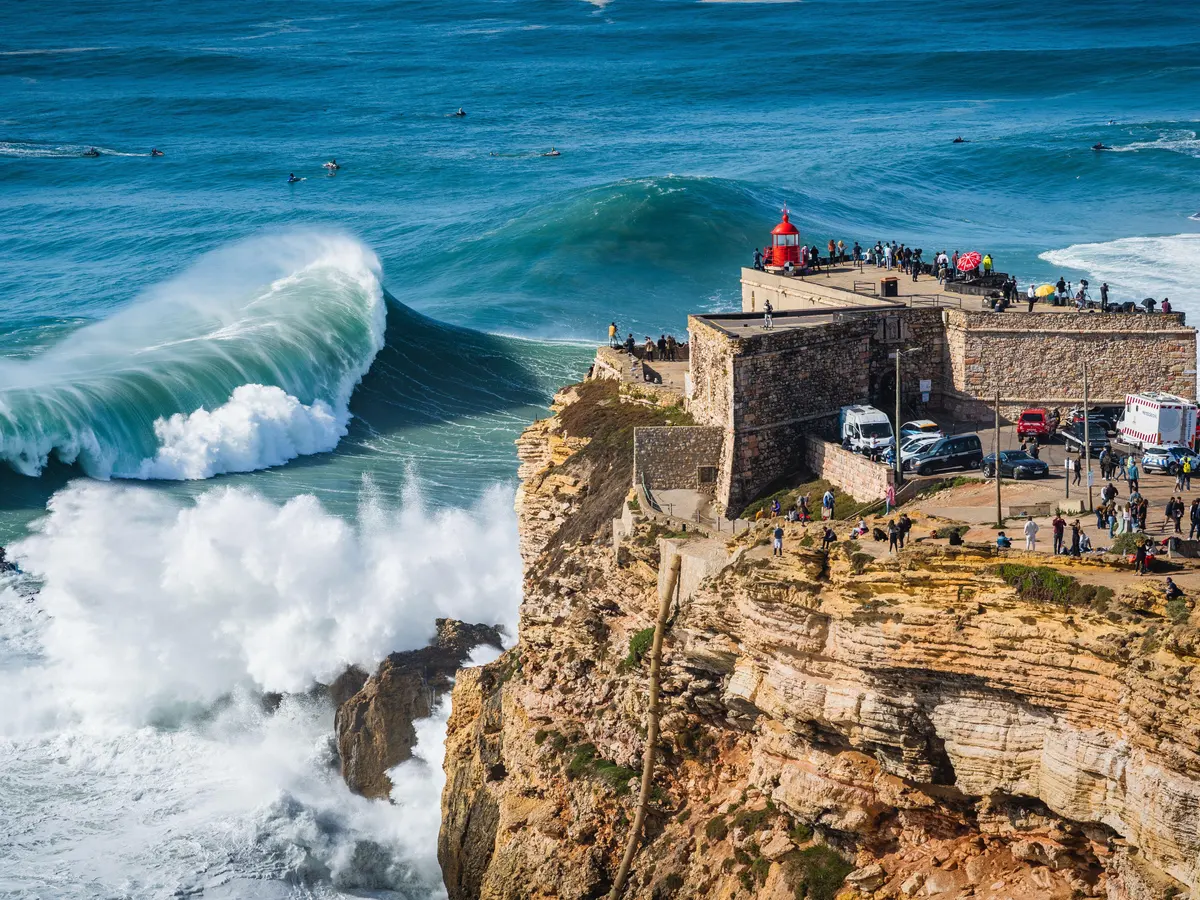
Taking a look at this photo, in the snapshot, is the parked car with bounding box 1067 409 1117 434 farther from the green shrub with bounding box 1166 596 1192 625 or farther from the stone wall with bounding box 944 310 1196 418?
the green shrub with bounding box 1166 596 1192 625

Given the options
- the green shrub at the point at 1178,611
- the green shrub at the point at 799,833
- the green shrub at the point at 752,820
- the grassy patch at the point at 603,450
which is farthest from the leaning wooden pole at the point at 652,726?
the green shrub at the point at 1178,611

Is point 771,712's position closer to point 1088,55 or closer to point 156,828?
point 156,828

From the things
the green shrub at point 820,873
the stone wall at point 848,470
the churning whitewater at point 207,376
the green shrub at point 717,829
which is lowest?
the churning whitewater at point 207,376

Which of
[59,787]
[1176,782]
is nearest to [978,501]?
[1176,782]

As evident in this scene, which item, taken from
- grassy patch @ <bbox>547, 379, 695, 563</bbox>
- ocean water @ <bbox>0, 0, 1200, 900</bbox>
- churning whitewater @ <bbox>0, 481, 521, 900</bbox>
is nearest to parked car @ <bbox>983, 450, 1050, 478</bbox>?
grassy patch @ <bbox>547, 379, 695, 563</bbox>

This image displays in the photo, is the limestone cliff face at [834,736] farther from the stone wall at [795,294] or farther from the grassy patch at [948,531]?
the stone wall at [795,294]

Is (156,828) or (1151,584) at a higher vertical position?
(1151,584)
